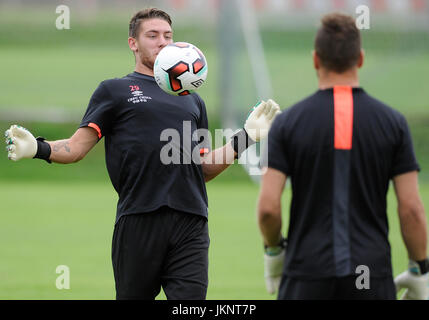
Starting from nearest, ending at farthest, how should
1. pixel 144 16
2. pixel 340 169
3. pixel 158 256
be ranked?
pixel 340 169 → pixel 158 256 → pixel 144 16

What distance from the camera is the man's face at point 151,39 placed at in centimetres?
605

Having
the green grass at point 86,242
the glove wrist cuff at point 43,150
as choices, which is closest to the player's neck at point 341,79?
the glove wrist cuff at point 43,150

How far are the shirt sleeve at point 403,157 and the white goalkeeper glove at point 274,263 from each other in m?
0.76

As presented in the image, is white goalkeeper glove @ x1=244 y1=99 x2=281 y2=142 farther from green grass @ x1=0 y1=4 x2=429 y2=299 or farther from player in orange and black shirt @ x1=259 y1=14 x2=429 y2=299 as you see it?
green grass @ x1=0 y1=4 x2=429 y2=299

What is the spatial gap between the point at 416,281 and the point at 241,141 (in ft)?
6.01

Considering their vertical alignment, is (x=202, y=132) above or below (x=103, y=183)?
below

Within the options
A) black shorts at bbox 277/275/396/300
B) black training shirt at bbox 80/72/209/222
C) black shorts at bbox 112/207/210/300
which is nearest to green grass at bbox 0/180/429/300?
black shorts at bbox 112/207/210/300

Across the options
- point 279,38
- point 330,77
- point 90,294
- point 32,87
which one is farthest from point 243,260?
point 32,87

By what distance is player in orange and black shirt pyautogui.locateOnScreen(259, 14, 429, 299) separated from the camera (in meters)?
4.33

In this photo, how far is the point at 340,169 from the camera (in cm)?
432

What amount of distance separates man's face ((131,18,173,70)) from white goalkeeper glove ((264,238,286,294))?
6.64 ft

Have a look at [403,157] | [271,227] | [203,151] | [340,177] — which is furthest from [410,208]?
[203,151]

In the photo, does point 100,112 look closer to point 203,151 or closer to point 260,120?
point 203,151

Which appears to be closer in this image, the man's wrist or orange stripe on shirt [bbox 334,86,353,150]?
orange stripe on shirt [bbox 334,86,353,150]
